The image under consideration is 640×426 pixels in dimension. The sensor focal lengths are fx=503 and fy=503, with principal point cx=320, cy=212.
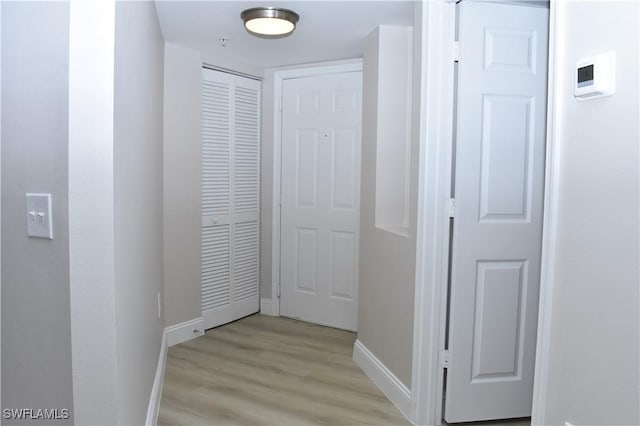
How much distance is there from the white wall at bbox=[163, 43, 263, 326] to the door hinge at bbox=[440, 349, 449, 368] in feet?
6.76

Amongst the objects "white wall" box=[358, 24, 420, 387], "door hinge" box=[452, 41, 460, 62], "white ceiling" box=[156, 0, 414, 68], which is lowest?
"white wall" box=[358, 24, 420, 387]

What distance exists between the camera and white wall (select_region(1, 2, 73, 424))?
143cm

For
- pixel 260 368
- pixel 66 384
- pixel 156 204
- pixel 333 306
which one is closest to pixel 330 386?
pixel 260 368

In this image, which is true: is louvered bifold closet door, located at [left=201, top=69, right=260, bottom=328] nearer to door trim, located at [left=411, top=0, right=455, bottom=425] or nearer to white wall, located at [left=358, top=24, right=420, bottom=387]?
white wall, located at [left=358, top=24, right=420, bottom=387]

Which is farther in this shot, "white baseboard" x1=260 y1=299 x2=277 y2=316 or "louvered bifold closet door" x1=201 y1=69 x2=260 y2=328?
"white baseboard" x1=260 y1=299 x2=277 y2=316

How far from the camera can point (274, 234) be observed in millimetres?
4480

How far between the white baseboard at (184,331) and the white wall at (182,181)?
43 mm

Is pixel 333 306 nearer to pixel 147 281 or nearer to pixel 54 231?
pixel 147 281

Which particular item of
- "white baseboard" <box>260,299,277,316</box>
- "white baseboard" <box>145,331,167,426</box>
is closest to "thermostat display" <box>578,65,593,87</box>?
"white baseboard" <box>145,331,167,426</box>

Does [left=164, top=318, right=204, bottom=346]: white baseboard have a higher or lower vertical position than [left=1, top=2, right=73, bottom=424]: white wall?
lower

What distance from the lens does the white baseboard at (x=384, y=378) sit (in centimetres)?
268

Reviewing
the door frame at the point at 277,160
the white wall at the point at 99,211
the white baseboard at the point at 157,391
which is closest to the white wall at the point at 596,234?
the white wall at the point at 99,211

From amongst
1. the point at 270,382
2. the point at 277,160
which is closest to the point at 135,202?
the point at 270,382

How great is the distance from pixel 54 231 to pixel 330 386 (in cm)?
206
